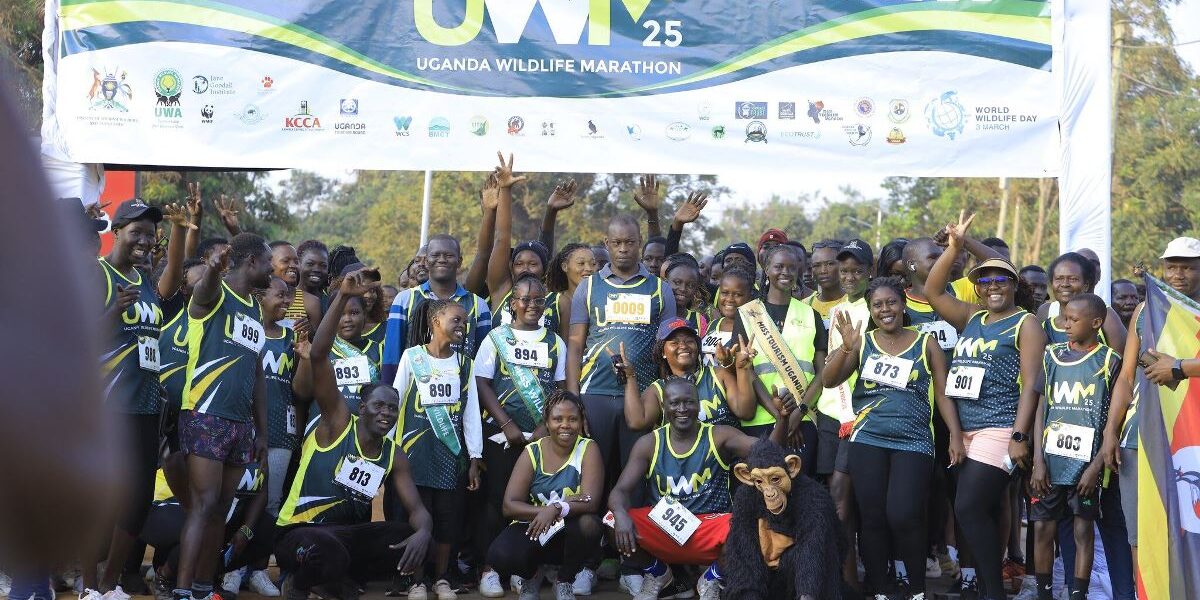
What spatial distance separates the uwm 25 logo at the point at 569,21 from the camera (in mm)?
8781

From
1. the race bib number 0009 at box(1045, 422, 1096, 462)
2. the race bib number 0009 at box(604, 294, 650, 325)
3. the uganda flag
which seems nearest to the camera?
the uganda flag

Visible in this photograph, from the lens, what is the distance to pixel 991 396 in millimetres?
7250

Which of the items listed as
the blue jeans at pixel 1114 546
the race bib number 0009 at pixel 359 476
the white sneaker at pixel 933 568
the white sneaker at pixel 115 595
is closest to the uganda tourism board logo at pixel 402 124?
the race bib number 0009 at pixel 359 476

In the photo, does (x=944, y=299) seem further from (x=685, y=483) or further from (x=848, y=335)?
(x=685, y=483)

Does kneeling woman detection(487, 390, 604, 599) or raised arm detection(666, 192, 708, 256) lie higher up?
raised arm detection(666, 192, 708, 256)

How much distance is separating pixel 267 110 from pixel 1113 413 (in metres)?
5.70

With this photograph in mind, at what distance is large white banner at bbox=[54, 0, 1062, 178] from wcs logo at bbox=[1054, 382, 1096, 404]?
6.74 feet

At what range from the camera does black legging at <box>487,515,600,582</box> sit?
7383 millimetres

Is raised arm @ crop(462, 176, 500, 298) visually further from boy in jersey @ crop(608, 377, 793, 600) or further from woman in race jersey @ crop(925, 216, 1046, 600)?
woman in race jersey @ crop(925, 216, 1046, 600)

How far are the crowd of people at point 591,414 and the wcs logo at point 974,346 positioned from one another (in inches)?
0.7

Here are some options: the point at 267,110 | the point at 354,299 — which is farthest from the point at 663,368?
the point at 267,110

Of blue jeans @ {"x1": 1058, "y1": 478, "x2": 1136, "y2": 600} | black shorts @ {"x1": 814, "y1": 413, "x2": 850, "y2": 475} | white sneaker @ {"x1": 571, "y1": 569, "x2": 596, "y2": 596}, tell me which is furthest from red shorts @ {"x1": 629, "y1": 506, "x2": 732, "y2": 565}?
blue jeans @ {"x1": 1058, "y1": 478, "x2": 1136, "y2": 600}

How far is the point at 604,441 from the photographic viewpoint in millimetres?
7898

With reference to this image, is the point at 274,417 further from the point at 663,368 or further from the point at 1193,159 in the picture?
the point at 1193,159
